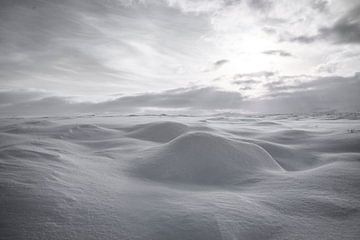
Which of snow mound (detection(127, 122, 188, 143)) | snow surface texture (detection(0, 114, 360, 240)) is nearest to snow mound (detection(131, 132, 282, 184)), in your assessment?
snow surface texture (detection(0, 114, 360, 240))

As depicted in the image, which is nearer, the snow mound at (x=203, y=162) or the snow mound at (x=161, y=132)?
the snow mound at (x=203, y=162)

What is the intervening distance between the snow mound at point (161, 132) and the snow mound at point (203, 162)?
2.36 meters

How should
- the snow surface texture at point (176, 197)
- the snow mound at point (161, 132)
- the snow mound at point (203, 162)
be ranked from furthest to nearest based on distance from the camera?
the snow mound at point (161, 132)
the snow mound at point (203, 162)
the snow surface texture at point (176, 197)

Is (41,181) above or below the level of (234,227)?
above

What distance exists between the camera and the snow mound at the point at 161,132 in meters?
5.65

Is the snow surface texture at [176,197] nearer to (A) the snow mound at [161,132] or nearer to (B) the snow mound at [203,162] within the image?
(B) the snow mound at [203,162]

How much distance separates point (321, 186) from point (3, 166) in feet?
9.36

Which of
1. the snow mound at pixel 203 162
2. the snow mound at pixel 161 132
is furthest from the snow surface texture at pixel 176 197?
the snow mound at pixel 161 132

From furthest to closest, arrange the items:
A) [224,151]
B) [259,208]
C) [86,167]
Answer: [224,151] < [86,167] < [259,208]

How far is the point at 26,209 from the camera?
4.35ft

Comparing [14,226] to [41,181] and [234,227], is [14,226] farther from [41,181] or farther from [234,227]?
[234,227]

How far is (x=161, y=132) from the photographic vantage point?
6.03 metres

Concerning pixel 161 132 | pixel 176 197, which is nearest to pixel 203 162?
pixel 176 197

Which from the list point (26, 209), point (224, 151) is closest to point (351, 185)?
point (224, 151)
